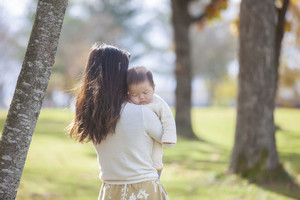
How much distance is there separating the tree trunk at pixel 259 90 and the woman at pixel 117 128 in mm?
3591

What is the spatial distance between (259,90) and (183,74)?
6.21 meters

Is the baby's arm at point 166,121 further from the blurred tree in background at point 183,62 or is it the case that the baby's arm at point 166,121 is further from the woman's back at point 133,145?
the blurred tree in background at point 183,62

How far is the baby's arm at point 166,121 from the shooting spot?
2.34 m

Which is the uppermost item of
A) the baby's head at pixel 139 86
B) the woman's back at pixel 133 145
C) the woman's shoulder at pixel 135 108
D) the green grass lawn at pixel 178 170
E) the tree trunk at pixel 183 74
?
the tree trunk at pixel 183 74

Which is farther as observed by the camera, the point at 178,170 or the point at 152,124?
the point at 178,170

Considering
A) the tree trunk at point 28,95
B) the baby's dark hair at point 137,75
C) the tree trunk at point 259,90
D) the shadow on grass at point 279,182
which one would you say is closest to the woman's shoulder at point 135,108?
the baby's dark hair at point 137,75

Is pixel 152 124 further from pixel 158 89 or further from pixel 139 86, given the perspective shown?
pixel 158 89

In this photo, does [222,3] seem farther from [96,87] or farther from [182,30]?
[96,87]

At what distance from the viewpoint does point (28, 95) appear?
2.65 metres


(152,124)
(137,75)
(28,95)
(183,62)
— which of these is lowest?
(152,124)

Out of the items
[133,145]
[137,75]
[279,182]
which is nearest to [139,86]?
[137,75]

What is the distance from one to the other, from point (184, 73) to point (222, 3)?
2.69 metres

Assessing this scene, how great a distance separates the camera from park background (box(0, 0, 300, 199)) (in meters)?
5.63

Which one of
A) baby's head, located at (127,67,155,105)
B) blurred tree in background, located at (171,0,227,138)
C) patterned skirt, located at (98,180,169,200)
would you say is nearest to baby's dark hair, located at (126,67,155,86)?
baby's head, located at (127,67,155,105)
